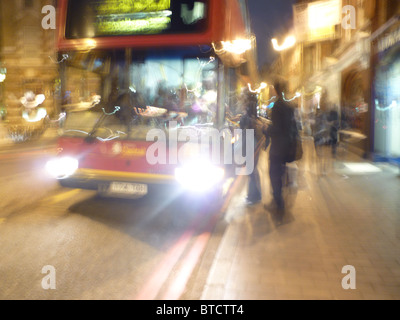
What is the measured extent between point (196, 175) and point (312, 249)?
6.97 feet

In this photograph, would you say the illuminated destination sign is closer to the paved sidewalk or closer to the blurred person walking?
the blurred person walking

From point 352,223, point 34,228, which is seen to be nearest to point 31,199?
point 34,228

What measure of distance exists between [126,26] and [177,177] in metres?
2.48

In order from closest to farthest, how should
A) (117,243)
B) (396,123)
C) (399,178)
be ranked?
(117,243)
(399,178)
(396,123)

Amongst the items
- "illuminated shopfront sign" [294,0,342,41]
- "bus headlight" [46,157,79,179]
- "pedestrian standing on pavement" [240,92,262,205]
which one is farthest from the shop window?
"pedestrian standing on pavement" [240,92,262,205]

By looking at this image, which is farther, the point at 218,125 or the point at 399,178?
the point at 399,178

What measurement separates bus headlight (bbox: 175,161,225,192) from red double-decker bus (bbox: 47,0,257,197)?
16mm

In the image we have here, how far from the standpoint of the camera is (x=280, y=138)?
6.58 meters

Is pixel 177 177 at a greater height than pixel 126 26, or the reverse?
pixel 126 26

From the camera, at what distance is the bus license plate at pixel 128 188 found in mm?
6605

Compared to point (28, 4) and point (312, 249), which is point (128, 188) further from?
point (28, 4)

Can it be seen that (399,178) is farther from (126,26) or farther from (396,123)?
(126,26)
